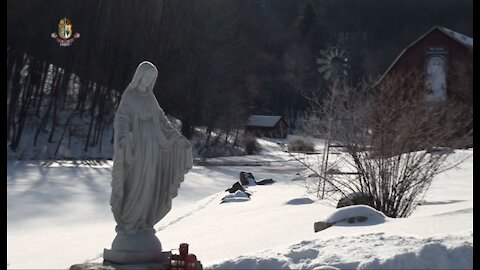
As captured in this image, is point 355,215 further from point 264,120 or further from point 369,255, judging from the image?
point 264,120

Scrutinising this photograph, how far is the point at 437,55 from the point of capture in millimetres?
34906

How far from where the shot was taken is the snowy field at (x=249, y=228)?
6062 millimetres

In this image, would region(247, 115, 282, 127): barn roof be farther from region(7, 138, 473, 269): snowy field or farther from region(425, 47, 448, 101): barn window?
region(7, 138, 473, 269): snowy field

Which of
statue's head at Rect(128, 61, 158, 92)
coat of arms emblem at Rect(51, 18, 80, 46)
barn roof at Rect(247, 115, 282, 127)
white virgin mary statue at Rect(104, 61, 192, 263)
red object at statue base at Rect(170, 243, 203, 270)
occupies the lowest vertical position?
red object at statue base at Rect(170, 243, 203, 270)

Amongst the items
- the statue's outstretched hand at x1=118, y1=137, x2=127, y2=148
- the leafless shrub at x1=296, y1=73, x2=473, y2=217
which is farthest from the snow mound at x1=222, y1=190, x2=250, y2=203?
the statue's outstretched hand at x1=118, y1=137, x2=127, y2=148

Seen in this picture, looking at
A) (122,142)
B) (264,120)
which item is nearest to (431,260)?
(122,142)

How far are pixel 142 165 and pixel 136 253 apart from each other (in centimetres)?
86

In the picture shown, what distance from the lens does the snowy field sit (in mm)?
6062

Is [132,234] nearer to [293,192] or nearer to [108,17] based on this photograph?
[293,192]

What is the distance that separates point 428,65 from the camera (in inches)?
1368

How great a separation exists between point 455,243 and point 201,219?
643 cm

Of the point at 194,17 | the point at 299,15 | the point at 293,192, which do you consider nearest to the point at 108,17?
the point at 194,17

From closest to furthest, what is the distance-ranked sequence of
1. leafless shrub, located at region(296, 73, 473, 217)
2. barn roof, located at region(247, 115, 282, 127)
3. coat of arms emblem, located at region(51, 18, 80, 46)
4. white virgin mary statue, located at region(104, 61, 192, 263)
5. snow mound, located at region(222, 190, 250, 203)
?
white virgin mary statue, located at region(104, 61, 192, 263) < leafless shrub, located at region(296, 73, 473, 217) < snow mound, located at region(222, 190, 250, 203) < coat of arms emblem, located at region(51, 18, 80, 46) < barn roof, located at region(247, 115, 282, 127)

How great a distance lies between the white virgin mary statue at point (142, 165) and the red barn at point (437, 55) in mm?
29497
